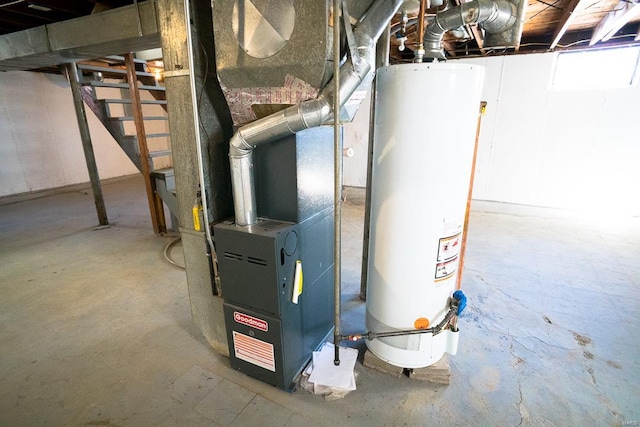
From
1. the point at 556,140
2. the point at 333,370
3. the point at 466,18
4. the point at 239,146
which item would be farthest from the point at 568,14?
the point at 333,370

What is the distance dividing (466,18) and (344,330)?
6.27ft

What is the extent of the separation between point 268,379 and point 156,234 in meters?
2.82

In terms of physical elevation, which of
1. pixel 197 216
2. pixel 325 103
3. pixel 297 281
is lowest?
pixel 297 281

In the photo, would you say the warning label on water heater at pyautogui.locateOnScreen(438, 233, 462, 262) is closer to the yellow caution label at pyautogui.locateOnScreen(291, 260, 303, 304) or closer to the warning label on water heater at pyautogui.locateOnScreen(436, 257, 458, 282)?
the warning label on water heater at pyautogui.locateOnScreen(436, 257, 458, 282)

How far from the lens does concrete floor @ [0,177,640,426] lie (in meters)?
1.49

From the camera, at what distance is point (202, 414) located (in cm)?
→ 149

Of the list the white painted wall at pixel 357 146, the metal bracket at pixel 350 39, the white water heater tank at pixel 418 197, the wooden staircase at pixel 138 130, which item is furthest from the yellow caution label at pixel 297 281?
the white painted wall at pixel 357 146

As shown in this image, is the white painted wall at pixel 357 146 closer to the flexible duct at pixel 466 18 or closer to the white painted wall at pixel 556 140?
the white painted wall at pixel 556 140

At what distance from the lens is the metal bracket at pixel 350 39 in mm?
1174

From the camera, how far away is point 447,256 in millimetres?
1509

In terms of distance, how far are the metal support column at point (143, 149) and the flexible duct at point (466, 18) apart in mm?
3059

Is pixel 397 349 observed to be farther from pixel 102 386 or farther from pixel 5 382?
pixel 5 382

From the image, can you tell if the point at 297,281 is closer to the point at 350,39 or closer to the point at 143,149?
the point at 350,39

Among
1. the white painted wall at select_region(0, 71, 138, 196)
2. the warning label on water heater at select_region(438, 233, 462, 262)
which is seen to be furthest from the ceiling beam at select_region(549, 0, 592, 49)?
the white painted wall at select_region(0, 71, 138, 196)
